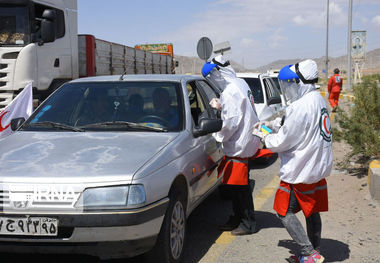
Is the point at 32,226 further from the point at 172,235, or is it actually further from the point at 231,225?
the point at 231,225

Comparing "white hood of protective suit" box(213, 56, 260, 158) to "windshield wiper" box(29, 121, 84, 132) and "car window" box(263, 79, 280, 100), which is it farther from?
"car window" box(263, 79, 280, 100)

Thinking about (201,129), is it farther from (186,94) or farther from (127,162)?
(127,162)

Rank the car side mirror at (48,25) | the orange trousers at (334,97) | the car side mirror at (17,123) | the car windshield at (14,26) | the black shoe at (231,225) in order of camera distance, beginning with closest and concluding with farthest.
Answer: the car side mirror at (17,123) → the black shoe at (231,225) → the car windshield at (14,26) → the car side mirror at (48,25) → the orange trousers at (334,97)

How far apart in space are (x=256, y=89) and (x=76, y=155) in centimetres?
636

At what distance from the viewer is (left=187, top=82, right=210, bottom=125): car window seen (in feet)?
17.9

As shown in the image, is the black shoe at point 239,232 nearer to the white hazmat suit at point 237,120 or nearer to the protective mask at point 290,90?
the white hazmat suit at point 237,120

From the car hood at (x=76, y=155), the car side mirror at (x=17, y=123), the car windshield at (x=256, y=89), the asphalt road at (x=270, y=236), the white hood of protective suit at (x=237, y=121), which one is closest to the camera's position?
the car hood at (x=76, y=155)

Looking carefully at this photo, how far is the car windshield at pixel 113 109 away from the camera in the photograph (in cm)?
477

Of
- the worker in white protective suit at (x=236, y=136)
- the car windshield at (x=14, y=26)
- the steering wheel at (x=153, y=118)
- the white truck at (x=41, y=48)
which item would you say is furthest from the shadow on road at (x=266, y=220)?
the car windshield at (x=14, y=26)

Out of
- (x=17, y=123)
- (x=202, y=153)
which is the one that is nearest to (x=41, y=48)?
(x=17, y=123)

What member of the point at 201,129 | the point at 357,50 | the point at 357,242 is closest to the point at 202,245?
the point at 201,129

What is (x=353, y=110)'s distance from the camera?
7914 mm

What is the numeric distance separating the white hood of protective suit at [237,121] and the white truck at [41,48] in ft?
17.0

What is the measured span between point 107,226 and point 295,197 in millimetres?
1520
